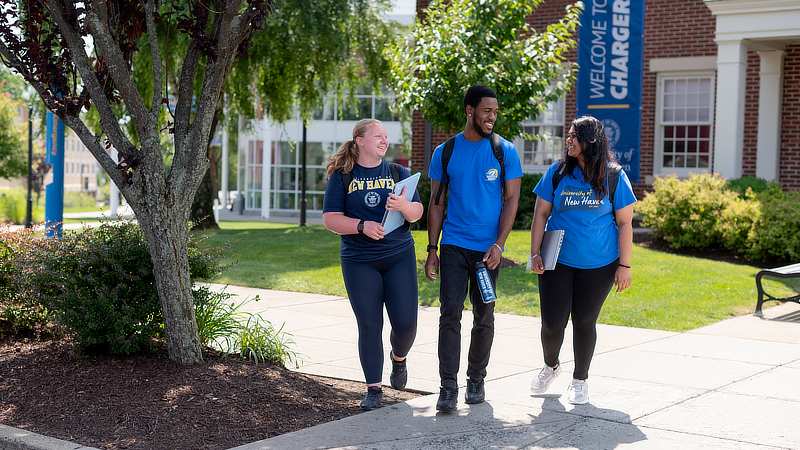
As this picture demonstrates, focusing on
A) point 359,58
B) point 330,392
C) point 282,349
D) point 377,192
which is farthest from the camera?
point 359,58

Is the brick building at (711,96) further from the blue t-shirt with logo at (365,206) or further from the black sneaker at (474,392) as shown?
the blue t-shirt with logo at (365,206)

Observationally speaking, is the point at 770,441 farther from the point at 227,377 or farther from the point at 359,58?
the point at 359,58

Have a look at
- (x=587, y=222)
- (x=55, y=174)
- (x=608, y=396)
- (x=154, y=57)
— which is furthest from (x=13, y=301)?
(x=608, y=396)

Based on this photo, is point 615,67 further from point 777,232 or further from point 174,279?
A: point 174,279

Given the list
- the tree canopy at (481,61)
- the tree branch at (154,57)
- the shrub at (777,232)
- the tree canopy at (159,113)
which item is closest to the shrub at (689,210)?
the shrub at (777,232)

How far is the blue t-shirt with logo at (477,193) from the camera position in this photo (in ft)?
15.4

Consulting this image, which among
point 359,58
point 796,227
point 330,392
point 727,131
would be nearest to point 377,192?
point 330,392

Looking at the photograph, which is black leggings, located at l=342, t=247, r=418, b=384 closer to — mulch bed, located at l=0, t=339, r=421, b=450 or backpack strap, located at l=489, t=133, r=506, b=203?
mulch bed, located at l=0, t=339, r=421, b=450

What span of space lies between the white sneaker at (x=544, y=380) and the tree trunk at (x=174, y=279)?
91.7 inches

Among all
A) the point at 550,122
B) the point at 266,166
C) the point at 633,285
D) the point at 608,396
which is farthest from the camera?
the point at 266,166

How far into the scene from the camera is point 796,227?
11.5m

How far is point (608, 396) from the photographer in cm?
504

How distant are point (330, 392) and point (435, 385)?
0.75 metres

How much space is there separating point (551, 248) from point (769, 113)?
1297 centimetres
